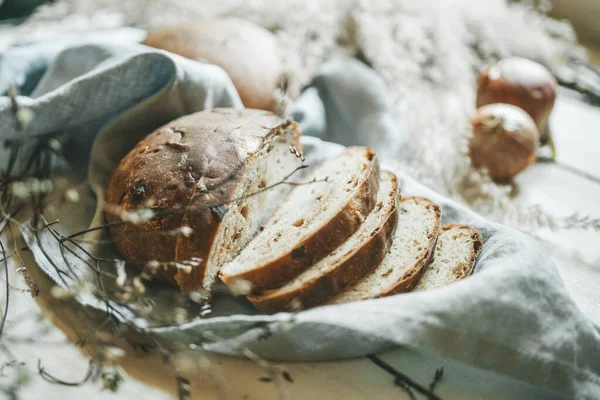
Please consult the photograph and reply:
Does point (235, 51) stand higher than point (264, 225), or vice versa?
point (235, 51)

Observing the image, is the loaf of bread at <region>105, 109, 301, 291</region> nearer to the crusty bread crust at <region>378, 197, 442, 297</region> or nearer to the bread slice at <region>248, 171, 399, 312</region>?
the bread slice at <region>248, 171, 399, 312</region>

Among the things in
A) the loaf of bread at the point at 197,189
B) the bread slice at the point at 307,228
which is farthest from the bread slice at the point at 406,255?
the loaf of bread at the point at 197,189

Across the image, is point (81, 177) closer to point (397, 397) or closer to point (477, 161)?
point (397, 397)

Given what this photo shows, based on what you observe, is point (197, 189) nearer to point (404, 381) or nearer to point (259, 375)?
point (259, 375)

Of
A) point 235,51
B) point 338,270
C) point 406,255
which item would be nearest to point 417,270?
point 406,255

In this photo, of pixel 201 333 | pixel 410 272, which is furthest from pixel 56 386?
pixel 410 272

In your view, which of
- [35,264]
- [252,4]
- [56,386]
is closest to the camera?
[56,386]
